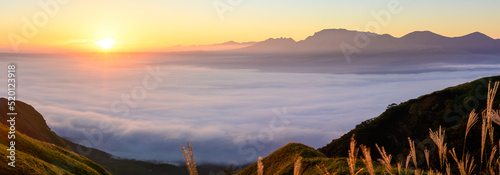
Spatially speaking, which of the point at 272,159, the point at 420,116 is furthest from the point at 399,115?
the point at 272,159

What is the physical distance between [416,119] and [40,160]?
98.1 meters

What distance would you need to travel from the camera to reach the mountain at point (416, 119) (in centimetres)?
10188

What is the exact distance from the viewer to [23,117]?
134 m

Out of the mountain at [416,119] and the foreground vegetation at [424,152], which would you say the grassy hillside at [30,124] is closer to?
the mountain at [416,119]

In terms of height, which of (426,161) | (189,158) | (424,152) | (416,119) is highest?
(416,119)

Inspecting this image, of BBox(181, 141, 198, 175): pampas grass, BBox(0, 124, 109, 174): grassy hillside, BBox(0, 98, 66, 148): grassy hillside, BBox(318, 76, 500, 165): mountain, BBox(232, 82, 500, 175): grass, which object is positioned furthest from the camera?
BBox(0, 98, 66, 148): grassy hillside

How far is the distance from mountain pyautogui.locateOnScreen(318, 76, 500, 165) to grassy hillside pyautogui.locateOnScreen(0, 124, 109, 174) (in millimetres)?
67081

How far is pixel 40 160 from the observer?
40.1 meters

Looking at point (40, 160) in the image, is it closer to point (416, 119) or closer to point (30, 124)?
point (416, 119)

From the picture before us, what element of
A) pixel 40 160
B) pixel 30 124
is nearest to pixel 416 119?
pixel 40 160

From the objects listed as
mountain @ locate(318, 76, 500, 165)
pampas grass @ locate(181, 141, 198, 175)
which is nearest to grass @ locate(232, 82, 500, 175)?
pampas grass @ locate(181, 141, 198, 175)

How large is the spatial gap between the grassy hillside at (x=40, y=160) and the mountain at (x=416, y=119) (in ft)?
220

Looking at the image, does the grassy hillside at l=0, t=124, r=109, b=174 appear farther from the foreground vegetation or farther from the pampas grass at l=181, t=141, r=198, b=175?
the pampas grass at l=181, t=141, r=198, b=175

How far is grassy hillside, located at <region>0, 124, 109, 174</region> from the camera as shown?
3400 centimetres
